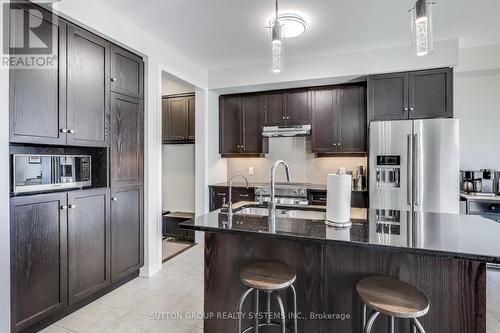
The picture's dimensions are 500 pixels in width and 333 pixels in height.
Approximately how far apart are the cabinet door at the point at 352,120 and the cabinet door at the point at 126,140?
2695 millimetres

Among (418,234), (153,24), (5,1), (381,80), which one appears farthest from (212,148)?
(418,234)

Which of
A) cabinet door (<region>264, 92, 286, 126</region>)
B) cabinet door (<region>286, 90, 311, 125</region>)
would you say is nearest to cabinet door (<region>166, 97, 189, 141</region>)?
cabinet door (<region>264, 92, 286, 126</region>)

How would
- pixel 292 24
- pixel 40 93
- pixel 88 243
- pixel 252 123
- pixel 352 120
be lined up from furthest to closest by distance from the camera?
pixel 252 123
pixel 352 120
pixel 292 24
pixel 88 243
pixel 40 93

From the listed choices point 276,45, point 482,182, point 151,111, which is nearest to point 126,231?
point 151,111

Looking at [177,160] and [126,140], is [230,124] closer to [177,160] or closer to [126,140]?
[177,160]

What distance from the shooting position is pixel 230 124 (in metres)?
4.61

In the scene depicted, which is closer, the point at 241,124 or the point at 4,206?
the point at 4,206

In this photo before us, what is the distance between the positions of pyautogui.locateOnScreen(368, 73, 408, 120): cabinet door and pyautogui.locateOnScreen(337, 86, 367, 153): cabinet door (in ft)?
0.84

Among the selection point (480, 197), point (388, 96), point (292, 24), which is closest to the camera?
point (292, 24)

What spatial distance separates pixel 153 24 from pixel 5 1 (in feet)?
4.24

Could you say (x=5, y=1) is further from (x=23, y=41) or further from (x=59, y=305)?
(x=59, y=305)

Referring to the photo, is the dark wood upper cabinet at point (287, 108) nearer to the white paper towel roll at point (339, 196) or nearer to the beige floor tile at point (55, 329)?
the white paper towel roll at point (339, 196)

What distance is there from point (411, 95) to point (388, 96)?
257mm

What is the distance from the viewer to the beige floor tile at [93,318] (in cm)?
215
